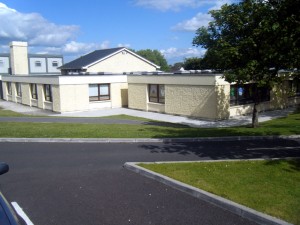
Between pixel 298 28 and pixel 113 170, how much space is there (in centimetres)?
705

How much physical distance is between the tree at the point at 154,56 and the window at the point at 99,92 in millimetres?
82717

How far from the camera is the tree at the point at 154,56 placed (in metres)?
117

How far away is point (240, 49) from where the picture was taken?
1633 centimetres

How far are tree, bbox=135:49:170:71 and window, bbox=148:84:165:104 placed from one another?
280 ft

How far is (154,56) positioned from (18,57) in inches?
3086

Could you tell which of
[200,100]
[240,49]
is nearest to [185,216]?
[240,49]

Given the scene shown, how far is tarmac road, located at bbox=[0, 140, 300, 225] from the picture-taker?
648cm

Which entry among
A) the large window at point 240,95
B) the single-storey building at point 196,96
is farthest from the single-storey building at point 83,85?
the large window at point 240,95

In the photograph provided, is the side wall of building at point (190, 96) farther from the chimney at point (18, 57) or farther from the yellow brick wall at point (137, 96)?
the chimney at point (18, 57)

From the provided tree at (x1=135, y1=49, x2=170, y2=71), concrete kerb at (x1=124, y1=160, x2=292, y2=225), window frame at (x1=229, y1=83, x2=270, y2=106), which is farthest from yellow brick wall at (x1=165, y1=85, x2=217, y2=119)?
tree at (x1=135, y1=49, x2=170, y2=71)

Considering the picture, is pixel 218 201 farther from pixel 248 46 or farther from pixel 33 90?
pixel 33 90

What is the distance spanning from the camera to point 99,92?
104 ft

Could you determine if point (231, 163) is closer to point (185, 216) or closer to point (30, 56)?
point (185, 216)

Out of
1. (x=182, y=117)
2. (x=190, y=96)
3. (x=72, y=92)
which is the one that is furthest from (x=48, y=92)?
(x=190, y=96)
